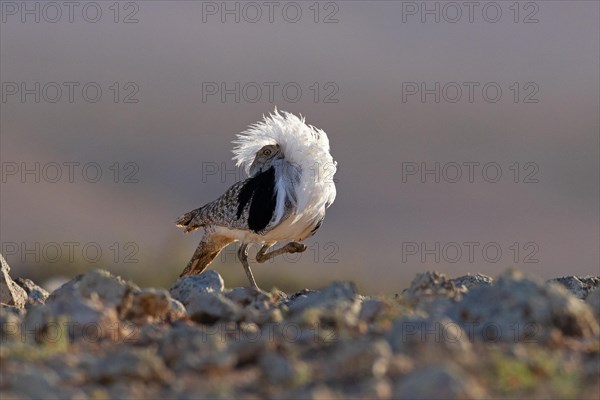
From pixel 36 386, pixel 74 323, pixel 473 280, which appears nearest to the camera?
pixel 36 386

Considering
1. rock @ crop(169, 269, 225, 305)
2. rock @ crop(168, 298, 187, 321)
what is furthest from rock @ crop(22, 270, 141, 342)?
rock @ crop(169, 269, 225, 305)

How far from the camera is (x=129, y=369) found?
621 centimetres

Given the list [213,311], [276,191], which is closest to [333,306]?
[213,311]

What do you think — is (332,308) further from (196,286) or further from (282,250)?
(282,250)

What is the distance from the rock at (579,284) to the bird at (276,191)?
3.69 metres

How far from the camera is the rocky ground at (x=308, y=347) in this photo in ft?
19.7

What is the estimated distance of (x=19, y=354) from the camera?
6.73 metres

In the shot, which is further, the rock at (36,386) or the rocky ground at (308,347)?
the rocky ground at (308,347)

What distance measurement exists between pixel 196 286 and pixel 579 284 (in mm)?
3703

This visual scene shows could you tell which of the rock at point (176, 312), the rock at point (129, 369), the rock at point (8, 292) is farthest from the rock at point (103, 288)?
the rock at point (8, 292)

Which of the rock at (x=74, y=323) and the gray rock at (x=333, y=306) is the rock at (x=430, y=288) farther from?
the rock at (x=74, y=323)

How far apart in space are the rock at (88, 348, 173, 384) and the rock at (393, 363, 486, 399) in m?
1.23

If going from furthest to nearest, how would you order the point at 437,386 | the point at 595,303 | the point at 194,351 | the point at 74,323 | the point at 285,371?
the point at 595,303 → the point at 74,323 → the point at 194,351 → the point at 285,371 → the point at 437,386

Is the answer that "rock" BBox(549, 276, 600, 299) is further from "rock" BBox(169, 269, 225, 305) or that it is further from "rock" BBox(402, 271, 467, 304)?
"rock" BBox(169, 269, 225, 305)
